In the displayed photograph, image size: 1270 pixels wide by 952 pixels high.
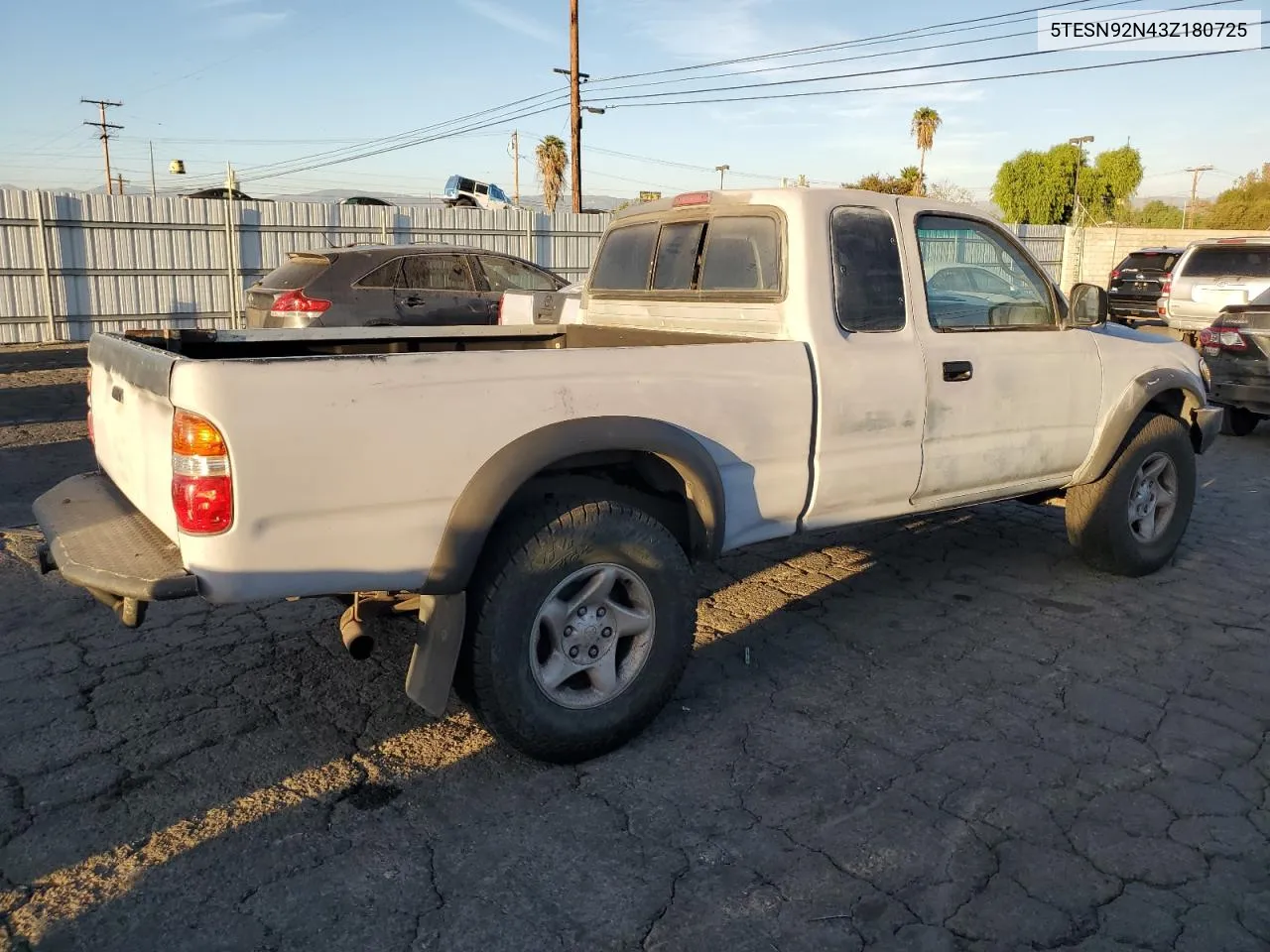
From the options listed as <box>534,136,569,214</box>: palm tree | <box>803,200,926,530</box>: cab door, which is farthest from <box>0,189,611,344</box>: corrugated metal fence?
<box>534,136,569,214</box>: palm tree

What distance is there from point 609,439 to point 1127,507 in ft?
11.3

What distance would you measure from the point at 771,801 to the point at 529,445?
139cm

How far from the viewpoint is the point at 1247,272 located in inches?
516

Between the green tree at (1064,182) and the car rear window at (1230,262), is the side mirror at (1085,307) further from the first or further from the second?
the green tree at (1064,182)

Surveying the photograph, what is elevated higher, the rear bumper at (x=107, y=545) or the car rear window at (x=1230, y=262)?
the car rear window at (x=1230, y=262)

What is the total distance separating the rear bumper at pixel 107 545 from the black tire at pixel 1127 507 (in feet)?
14.7

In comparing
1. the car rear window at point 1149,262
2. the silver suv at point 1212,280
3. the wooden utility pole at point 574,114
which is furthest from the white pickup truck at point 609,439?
the wooden utility pole at point 574,114

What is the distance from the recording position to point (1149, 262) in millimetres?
18609

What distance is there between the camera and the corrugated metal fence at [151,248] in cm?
1591

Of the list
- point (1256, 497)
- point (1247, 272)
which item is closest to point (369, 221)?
point (1247, 272)

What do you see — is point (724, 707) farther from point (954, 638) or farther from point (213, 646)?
point (213, 646)

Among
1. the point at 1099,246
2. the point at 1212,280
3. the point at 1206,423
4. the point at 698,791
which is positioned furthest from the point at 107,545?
the point at 1099,246

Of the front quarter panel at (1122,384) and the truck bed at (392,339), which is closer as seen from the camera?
the truck bed at (392,339)

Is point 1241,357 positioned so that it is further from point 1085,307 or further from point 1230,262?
point 1085,307
